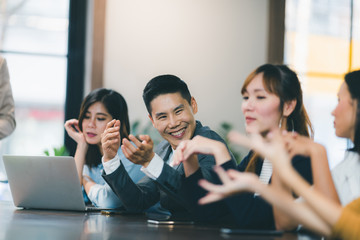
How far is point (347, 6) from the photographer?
169 inches

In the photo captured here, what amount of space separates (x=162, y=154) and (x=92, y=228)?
2.77ft

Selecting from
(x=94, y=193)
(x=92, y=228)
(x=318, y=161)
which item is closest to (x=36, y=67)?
(x=94, y=193)

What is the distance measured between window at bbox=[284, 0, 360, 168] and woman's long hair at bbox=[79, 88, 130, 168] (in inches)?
79.6

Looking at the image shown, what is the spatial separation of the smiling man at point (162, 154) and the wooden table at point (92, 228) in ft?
0.51

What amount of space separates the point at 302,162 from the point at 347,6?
127 inches

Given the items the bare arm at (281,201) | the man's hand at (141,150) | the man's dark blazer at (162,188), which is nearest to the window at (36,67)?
the man's dark blazer at (162,188)

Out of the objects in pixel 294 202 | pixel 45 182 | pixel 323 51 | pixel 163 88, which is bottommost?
pixel 45 182

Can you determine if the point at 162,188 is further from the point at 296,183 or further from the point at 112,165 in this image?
the point at 296,183

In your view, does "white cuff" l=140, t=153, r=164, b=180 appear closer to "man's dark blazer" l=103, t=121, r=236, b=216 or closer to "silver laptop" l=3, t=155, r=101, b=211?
"man's dark blazer" l=103, t=121, r=236, b=216

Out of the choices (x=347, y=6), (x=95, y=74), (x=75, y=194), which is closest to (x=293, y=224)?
(x=75, y=194)

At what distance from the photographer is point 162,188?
1.64m

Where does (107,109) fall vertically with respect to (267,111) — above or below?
below

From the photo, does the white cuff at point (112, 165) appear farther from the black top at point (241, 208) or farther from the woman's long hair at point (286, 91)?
the woman's long hair at point (286, 91)

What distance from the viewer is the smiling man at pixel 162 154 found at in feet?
5.32
